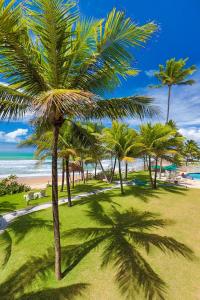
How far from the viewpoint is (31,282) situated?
541cm

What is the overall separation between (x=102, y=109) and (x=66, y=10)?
2.54 meters

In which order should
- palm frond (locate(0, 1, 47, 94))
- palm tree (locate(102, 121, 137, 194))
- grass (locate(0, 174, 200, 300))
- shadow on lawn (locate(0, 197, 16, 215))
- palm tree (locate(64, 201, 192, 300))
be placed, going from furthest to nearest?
palm tree (locate(102, 121, 137, 194)), shadow on lawn (locate(0, 197, 16, 215)), palm tree (locate(64, 201, 192, 300)), grass (locate(0, 174, 200, 300)), palm frond (locate(0, 1, 47, 94))

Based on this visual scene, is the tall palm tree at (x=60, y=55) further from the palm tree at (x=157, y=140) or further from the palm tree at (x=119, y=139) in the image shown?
the palm tree at (x=157, y=140)

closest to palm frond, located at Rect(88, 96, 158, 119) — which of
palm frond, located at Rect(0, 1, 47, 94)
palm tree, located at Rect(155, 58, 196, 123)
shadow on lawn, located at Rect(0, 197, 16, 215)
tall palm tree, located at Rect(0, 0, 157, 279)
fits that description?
tall palm tree, located at Rect(0, 0, 157, 279)

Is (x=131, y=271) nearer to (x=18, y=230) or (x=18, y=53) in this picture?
(x=18, y=230)

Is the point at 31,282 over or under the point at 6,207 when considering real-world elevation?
under

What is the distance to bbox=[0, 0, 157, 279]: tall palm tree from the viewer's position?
424 cm

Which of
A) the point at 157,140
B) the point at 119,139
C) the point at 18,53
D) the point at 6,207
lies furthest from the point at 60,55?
the point at 157,140

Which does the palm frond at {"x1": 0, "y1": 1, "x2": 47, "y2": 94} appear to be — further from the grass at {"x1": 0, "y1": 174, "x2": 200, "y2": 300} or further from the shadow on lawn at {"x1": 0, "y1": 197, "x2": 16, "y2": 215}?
the shadow on lawn at {"x1": 0, "y1": 197, "x2": 16, "y2": 215}

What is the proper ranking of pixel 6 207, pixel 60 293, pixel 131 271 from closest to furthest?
pixel 60 293, pixel 131 271, pixel 6 207

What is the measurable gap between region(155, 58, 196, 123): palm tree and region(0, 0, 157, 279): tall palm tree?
78.6 ft

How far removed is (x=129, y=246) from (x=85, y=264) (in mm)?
1628

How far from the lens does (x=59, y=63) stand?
16.0 ft

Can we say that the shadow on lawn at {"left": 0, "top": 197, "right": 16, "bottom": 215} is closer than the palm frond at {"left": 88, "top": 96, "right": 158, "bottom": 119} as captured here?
No
